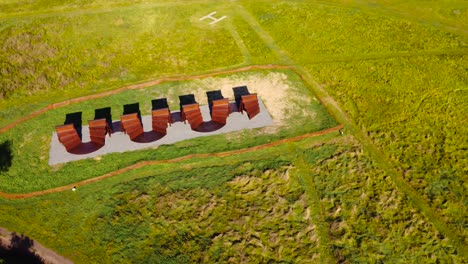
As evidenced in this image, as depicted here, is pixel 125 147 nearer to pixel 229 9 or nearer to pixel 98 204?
pixel 98 204

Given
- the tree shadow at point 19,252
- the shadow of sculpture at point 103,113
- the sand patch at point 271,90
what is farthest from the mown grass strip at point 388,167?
the tree shadow at point 19,252

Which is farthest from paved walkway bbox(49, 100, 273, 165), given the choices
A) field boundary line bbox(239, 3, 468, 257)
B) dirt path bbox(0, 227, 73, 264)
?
field boundary line bbox(239, 3, 468, 257)

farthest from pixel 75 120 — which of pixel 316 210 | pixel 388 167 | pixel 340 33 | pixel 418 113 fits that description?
pixel 340 33

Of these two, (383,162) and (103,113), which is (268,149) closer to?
(383,162)

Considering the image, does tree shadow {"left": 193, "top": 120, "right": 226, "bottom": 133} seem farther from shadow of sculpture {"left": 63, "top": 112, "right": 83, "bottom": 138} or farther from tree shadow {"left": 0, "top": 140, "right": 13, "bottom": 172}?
tree shadow {"left": 0, "top": 140, "right": 13, "bottom": 172}

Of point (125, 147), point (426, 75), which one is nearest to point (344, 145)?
point (426, 75)
